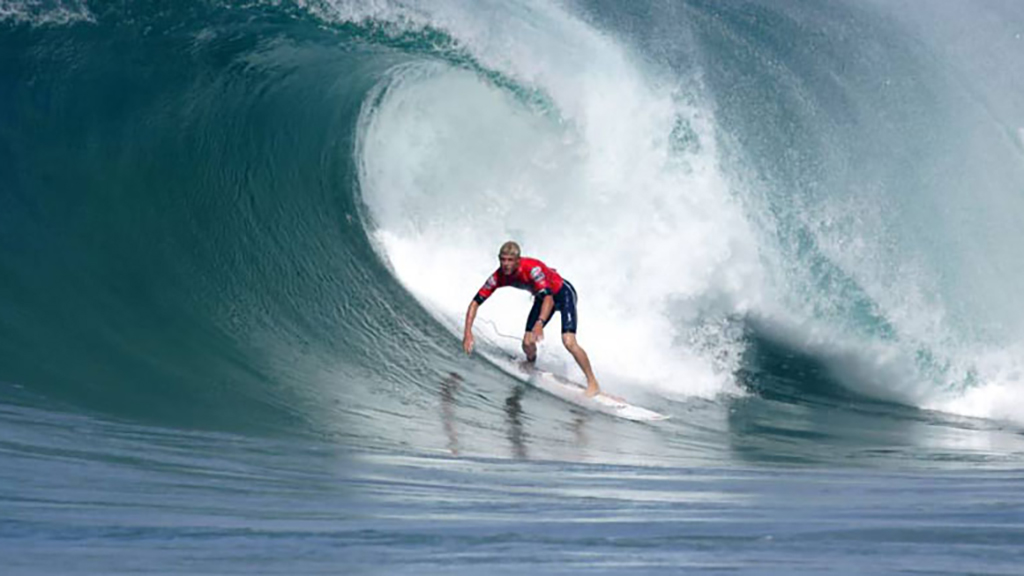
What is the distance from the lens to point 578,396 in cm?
802

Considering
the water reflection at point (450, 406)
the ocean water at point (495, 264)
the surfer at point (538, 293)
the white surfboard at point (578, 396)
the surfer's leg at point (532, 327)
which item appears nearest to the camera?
the ocean water at point (495, 264)

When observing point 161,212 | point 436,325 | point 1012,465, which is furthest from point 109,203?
point 1012,465

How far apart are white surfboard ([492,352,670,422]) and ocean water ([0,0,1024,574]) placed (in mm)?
167

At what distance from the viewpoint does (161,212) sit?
9617 mm

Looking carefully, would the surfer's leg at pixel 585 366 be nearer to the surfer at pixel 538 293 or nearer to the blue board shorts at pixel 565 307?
the surfer at pixel 538 293

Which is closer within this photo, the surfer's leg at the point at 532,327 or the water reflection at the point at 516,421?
A: the water reflection at the point at 516,421

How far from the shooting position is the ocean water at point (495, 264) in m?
4.66

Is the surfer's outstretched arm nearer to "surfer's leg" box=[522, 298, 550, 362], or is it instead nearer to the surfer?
the surfer

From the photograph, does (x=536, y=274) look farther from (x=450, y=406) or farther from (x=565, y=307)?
(x=450, y=406)

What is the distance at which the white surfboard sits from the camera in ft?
25.7

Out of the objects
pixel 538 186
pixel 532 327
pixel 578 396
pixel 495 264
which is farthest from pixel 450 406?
pixel 538 186

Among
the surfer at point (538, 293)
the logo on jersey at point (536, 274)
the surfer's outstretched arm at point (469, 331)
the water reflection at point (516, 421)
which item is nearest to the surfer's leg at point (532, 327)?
the surfer at point (538, 293)

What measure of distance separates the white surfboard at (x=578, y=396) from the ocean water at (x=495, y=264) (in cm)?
17

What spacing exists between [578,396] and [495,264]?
315cm
